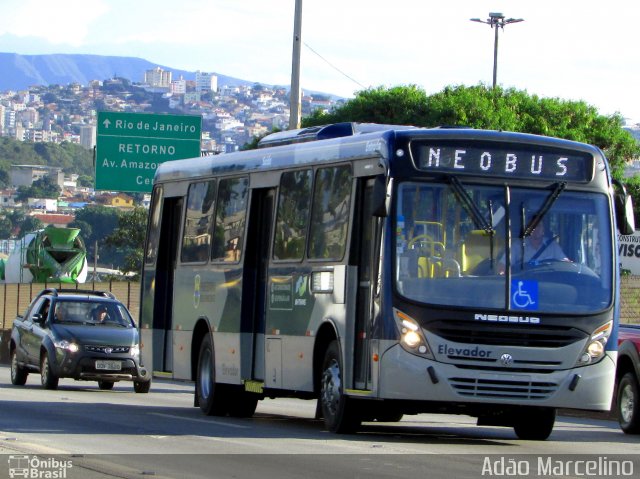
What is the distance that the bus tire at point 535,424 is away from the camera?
54.7ft

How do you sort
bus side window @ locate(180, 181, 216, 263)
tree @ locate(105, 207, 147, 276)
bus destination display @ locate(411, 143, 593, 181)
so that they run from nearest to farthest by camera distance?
bus destination display @ locate(411, 143, 593, 181) < bus side window @ locate(180, 181, 216, 263) < tree @ locate(105, 207, 147, 276)

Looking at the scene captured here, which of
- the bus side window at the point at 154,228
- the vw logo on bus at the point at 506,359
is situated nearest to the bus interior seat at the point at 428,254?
the vw logo on bus at the point at 506,359

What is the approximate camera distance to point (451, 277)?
15.2 meters

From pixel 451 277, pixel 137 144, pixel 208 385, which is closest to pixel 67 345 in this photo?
pixel 208 385

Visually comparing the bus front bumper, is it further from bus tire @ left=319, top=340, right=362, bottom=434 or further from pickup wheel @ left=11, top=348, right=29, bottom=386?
pickup wheel @ left=11, top=348, right=29, bottom=386

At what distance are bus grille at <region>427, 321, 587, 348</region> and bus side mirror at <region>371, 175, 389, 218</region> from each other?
1184 millimetres

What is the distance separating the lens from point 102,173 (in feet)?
129

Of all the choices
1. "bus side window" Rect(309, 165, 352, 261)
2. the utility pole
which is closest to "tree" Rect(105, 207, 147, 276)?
the utility pole

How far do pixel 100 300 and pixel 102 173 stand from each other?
452 inches

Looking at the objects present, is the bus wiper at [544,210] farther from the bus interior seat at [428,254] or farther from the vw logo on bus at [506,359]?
the vw logo on bus at [506,359]

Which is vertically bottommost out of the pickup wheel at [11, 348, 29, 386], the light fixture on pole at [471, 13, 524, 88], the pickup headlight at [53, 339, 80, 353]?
the pickup wheel at [11, 348, 29, 386]

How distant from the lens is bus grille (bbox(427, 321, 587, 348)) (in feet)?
49.5

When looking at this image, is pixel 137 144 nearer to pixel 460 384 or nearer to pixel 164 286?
pixel 164 286

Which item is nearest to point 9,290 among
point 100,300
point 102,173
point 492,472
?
point 102,173
